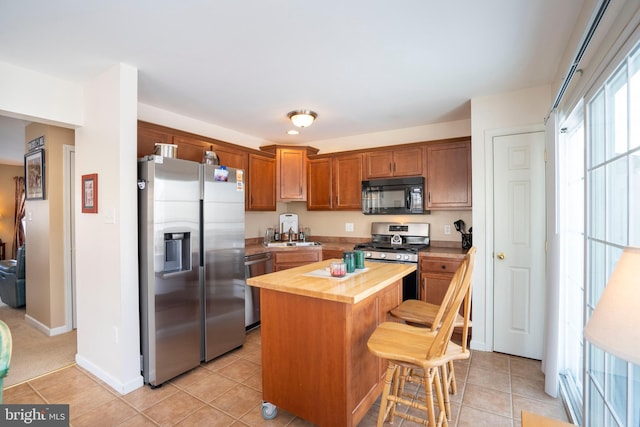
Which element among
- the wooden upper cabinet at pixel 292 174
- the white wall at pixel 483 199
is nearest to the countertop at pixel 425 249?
the white wall at pixel 483 199

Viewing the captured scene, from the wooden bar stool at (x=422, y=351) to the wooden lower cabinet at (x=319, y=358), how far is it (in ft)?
0.50

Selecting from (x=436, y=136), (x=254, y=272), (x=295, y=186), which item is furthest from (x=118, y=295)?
(x=436, y=136)

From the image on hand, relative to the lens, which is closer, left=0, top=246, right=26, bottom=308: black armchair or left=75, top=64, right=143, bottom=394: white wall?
left=75, top=64, right=143, bottom=394: white wall

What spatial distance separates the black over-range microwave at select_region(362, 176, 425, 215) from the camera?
371cm

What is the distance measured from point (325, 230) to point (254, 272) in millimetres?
1553

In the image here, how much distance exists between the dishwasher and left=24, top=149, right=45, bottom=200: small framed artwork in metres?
2.45

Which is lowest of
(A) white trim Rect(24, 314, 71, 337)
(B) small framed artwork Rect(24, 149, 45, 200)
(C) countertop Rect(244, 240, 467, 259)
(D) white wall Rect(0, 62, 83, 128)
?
(A) white trim Rect(24, 314, 71, 337)

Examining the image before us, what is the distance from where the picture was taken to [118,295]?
7.57ft

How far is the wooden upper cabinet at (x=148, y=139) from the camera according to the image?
9.37 ft

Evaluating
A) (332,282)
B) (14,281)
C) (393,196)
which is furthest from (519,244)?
(14,281)

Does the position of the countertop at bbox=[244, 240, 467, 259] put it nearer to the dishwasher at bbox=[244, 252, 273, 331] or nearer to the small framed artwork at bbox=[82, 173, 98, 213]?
the dishwasher at bbox=[244, 252, 273, 331]

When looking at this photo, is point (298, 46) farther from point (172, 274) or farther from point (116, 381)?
point (116, 381)

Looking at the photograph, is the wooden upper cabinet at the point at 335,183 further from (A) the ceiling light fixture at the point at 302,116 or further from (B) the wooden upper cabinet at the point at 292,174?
(A) the ceiling light fixture at the point at 302,116

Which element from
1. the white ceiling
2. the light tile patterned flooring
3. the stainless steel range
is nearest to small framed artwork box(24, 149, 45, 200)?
the white ceiling
